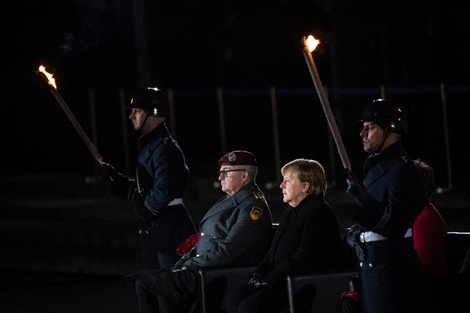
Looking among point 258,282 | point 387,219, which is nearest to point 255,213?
point 258,282

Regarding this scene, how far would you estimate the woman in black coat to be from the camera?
5723mm

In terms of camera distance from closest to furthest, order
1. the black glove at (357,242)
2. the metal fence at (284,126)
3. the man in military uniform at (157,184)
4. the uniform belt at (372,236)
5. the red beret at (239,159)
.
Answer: the uniform belt at (372,236)
the black glove at (357,242)
the red beret at (239,159)
the man in military uniform at (157,184)
the metal fence at (284,126)

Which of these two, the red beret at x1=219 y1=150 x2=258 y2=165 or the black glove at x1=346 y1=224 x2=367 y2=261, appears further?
the red beret at x1=219 y1=150 x2=258 y2=165

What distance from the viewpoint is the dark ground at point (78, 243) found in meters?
9.52

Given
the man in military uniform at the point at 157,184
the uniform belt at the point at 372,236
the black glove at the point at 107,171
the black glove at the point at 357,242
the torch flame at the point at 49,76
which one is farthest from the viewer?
the torch flame at the point at 49,76

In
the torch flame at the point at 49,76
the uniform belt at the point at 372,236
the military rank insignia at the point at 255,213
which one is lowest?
the uniform belt at the point at 372,236

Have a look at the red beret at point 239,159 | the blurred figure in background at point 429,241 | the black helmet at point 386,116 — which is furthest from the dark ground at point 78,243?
the black helmet at point 386,116

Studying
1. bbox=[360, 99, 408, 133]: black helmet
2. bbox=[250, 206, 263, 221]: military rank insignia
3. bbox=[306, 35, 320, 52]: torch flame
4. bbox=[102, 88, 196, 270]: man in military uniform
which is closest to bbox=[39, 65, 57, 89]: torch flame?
bbox=[102, 88, 196, 270]: man in military uniform

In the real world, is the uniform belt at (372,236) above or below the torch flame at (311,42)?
below

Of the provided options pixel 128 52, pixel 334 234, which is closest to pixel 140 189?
pixel 334 234

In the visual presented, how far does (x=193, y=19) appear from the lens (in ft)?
86.9

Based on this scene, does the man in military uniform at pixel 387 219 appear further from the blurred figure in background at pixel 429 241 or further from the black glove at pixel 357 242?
the blurred figure in background at pixel 429 241

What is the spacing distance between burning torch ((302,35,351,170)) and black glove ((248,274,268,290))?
139 cm

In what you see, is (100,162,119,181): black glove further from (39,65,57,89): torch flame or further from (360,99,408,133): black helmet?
(360,99,408,133): black helmet
